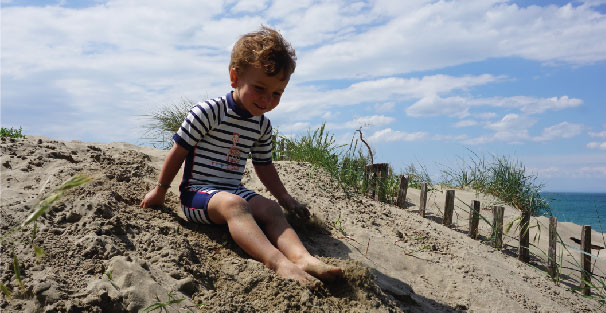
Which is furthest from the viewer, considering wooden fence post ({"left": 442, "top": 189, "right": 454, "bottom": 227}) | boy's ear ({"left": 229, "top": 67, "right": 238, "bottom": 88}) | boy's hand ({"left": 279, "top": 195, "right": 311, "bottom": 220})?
wooden fence post ({"left": 442, "top": 189, "right": 454, "bottom": 227})

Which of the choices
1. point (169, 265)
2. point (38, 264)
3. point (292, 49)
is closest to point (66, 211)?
point (38, 264)

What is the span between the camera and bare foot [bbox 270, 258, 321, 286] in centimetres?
261

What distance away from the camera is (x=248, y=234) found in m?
2.88

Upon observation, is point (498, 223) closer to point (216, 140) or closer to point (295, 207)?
point (295, 207)

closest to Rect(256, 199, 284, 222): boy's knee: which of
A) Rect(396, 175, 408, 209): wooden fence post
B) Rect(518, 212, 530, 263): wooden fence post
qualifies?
Rect(396, 175, 408, 209): wooden fence post

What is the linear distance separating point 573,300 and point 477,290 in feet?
5.02

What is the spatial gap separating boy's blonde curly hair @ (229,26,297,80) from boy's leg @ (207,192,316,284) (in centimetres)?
89

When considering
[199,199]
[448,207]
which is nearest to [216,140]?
[199,199]

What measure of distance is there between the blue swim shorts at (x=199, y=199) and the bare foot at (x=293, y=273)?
28.3 inches

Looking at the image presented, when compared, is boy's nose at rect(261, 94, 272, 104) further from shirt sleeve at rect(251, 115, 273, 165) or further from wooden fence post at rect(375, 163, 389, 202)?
wooden fence post at rect(375, 163, 389, 202)

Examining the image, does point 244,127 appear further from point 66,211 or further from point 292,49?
point 66,211

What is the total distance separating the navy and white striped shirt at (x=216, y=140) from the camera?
3.29 m

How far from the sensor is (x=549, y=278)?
16.8 ft

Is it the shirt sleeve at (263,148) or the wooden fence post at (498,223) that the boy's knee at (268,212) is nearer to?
the shirt sleeve at (263,148)
